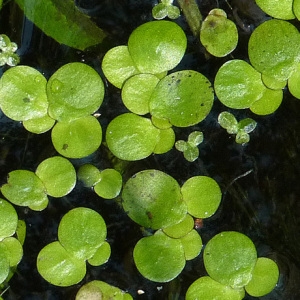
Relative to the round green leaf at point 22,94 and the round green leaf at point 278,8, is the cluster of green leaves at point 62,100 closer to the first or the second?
the round green leaf at point 22,94

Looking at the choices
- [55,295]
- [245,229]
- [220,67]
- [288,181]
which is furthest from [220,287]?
[220,67]

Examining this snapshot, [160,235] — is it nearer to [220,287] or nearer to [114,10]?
[220,287]

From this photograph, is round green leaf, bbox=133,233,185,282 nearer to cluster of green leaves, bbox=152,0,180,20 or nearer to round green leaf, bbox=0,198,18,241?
round green leaf, bbox=0,198,18,241

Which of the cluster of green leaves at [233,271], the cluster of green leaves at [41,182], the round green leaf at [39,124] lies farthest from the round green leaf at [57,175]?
the cluster of green leaves at [233,271]

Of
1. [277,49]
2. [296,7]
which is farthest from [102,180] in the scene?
[296,7]

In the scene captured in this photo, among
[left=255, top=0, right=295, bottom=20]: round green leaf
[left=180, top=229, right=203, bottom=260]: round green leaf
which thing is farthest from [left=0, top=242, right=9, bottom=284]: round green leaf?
[left=255, top=0, right=295, bottom=20]: round green leaf
